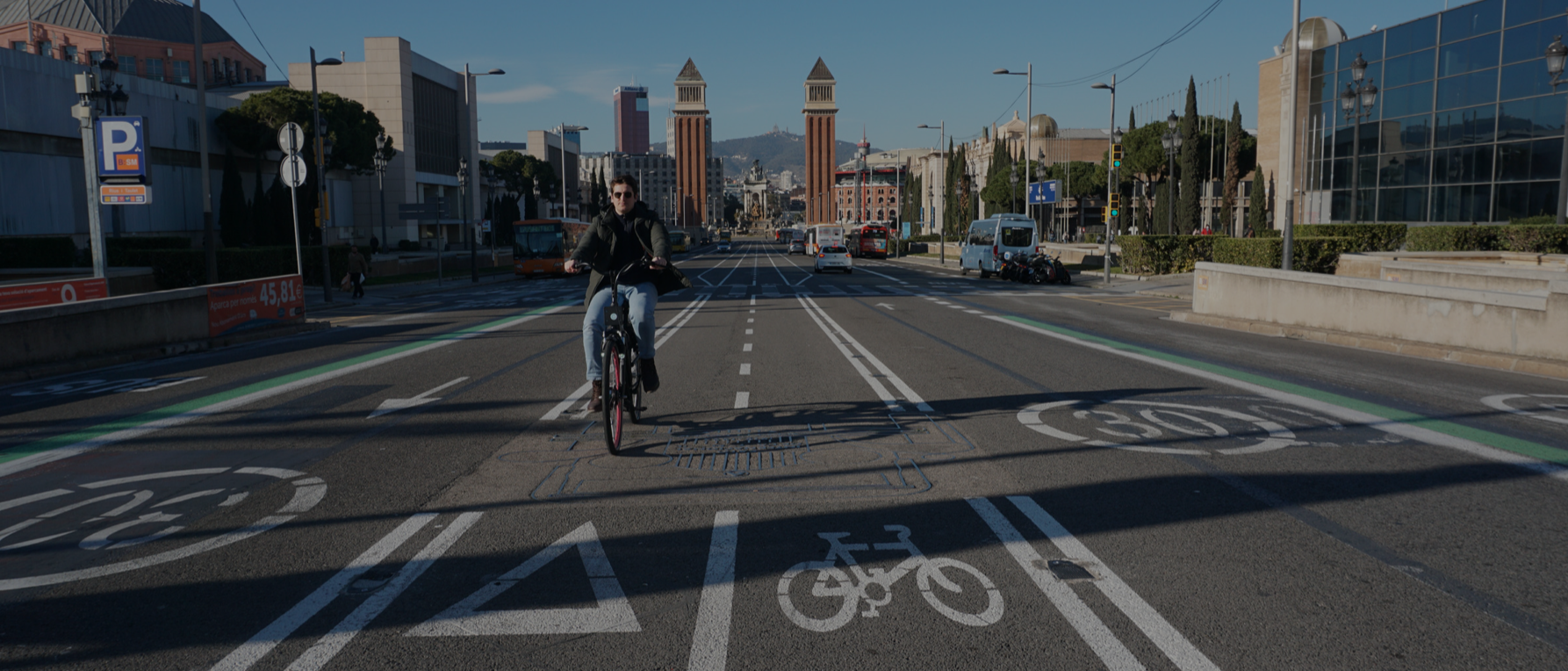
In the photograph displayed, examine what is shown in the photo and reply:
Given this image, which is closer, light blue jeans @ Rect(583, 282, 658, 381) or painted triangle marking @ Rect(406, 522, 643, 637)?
painted triangle marking @ Rect(406, 522, 643, 637)

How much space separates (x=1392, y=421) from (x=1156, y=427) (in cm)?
204

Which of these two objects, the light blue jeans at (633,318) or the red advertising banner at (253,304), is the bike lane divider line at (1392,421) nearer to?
the light blue jeans at (633,318)

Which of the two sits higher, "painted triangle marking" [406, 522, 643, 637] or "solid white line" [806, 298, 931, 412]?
"painted triangle marking" [406, 522, 643, 637]

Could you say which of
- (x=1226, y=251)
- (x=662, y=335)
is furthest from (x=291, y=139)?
(x=1226, y=251)

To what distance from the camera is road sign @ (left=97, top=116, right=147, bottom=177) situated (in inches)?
803

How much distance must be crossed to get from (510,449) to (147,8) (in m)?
118

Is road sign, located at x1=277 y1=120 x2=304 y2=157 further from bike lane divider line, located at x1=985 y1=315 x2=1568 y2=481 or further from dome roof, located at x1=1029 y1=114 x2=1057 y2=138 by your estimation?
dome roof, located at x1=1029 y1=114 x2=1057 y2=138

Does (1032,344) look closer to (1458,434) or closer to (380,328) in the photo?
(1458,434)

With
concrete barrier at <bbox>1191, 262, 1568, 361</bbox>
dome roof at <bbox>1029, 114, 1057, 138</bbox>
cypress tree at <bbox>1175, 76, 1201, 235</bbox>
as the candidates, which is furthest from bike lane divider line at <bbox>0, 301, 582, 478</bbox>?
dome roof at <bbox>1029, 114, 1057, 138</bbox>

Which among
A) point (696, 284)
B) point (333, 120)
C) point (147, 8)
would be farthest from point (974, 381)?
point (147, 8)

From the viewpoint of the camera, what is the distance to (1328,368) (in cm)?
1223

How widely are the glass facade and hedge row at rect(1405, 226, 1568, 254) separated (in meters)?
2.61

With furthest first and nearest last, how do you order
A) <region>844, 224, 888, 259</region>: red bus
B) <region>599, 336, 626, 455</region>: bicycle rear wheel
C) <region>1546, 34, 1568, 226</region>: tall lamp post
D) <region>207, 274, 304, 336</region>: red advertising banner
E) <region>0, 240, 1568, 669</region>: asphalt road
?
<region>844, 224, 888, 259</region>: red bus < <region>1546, 34, 1568, 226</region>: tall lamp post < <region>207, 274, 304, 336</region>: red advertising banner < <region>599, 336, 626, 455</region>: bicycle rear wheel < <region>0, 240, 1568, 669</region>: asphalt road

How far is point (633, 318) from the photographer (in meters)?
7.96
